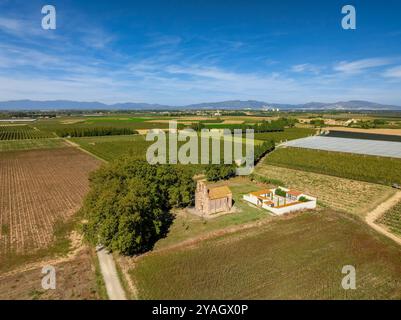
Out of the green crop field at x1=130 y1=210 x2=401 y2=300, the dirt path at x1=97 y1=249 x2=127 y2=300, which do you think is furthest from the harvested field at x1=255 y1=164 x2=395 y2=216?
the dirt path at x1=97 y1=249 x2=127 y2=300

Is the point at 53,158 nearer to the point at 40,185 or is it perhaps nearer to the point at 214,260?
the point at 40,185

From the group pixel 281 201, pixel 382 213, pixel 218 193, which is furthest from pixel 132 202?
pixel 382 213

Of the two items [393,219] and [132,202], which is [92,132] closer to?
[132,202]

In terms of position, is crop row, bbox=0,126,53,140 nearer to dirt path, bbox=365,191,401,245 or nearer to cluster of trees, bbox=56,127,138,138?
cluster of trees, bbox=56,127,138,138

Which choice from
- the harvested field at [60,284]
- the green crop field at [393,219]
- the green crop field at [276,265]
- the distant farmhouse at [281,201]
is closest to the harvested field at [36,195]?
the harvested field at [60,284]

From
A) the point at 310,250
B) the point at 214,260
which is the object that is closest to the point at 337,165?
the point at 310,250

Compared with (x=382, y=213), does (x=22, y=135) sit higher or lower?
higher

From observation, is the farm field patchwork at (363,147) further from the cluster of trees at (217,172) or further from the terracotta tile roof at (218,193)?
the terracotta tile roof at (218,193)
